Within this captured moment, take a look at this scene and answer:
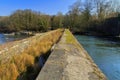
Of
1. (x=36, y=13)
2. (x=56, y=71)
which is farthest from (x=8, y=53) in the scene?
(x=36, y=13)

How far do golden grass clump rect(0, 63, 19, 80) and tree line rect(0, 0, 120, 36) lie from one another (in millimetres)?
49837

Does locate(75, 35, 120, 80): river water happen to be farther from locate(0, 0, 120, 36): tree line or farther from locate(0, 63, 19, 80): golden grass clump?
locate(0, 0, 120, 36): tree line

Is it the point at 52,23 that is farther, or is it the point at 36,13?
the point at 36,13

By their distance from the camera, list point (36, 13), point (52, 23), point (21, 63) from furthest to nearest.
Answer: point (36, 13) → point (52, 23) → point (21, 63)

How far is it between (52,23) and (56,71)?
62225mm

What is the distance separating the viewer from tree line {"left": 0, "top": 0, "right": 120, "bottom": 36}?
57.2 m

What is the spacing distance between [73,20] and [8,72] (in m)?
58.5

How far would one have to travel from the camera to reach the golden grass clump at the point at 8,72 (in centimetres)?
417

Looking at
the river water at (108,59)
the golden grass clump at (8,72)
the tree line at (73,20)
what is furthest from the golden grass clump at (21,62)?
the tree line at (73,20)

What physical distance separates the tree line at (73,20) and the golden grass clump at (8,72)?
49.8 metres

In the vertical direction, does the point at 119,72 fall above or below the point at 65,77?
below

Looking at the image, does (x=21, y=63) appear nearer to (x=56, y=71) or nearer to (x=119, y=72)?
(x=56, y=71)

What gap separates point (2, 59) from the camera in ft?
14.0

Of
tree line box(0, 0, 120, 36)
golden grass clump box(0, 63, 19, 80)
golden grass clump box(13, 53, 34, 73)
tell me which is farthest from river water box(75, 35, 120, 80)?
tree line box(0, 0, 120, 36)
